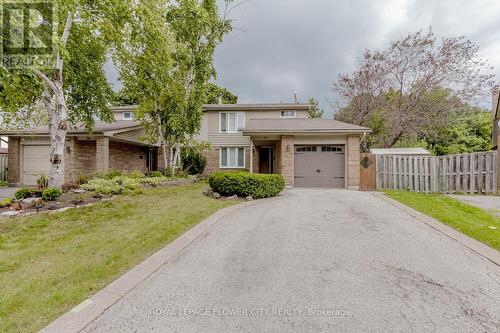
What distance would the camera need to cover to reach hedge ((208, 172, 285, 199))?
9367 millimetres

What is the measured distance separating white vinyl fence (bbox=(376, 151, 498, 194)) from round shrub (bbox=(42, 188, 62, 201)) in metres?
13.7

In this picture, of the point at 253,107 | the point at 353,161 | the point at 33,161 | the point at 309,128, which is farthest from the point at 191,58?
the point at 33,161

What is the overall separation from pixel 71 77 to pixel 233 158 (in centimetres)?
1034

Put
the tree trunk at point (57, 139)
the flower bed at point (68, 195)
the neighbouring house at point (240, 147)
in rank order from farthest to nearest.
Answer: the neighbouring house at point (240, 147), the tree trunk at point (57, 139), the flower bed at point (68, 195)

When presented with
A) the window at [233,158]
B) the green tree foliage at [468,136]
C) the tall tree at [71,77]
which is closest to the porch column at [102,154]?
the tall tree at [71,77]

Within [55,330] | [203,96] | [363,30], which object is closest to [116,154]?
[203,96]

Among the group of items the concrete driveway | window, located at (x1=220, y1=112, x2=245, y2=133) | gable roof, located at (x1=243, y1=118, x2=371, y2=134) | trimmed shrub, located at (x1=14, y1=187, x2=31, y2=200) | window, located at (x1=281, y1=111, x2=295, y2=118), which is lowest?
the concrete driveway

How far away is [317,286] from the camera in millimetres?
3166

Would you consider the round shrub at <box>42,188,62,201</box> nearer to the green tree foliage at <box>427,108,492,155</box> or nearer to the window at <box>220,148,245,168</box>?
the window at <box>220,148,245,168</box>

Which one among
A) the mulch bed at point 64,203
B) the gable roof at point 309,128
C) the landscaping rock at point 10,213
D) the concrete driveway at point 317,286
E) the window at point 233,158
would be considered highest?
the gable roof at point 309,128

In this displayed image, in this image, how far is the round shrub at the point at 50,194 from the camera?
7883mm

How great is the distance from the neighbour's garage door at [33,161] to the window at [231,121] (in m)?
11.4

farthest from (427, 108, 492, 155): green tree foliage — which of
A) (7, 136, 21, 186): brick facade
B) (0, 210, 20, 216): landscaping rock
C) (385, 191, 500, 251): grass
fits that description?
(7, 136, 21, 186): brick facade

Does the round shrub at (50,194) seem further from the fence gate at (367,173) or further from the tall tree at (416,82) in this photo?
the tall tree at (416,82)
